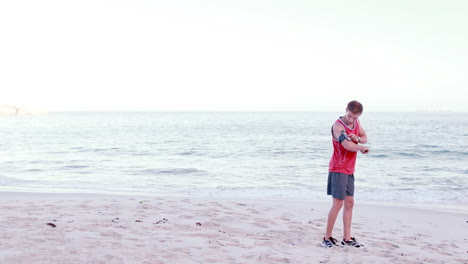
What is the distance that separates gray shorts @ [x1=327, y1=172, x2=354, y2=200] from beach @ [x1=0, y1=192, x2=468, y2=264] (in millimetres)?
680

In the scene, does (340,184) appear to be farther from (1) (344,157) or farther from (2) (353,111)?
(2) (353,111)

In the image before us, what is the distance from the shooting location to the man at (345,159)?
438 centimetres

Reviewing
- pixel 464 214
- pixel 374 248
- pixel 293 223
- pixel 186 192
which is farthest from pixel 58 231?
pixel 464 214

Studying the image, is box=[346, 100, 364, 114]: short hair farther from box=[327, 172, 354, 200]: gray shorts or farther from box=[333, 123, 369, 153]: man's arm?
box=[327, 172, 354, 200]: gray shorts

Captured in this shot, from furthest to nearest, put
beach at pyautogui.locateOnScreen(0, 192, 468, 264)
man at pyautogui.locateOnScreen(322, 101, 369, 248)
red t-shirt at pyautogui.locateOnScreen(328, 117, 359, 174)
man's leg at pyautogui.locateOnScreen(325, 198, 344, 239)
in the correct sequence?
man's leg at pyautogui.locateOnScreen(325, 198, 344, 239) → red t-shirt at pyautogui.locateOnScreen(328, 117, 359, 174) → man at pyautogui.locateOnScreen(322, 101, 369, 248) → beach at pyautogui.locateOnScreen(0, 192, 468, 264)

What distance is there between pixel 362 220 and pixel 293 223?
1.45 m

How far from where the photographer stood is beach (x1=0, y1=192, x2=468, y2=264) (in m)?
4.18

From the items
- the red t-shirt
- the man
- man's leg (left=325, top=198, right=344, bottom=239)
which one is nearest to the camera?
the man

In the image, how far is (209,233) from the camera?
17.0ft

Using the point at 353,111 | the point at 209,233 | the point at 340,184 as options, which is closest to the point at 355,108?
the point at 353,111

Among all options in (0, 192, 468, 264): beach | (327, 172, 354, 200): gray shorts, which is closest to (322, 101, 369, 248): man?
(327, 172, 354, 200): gray shorts

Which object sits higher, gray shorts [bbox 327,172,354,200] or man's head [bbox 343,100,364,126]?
man's head [bbox 343,100,364,126]

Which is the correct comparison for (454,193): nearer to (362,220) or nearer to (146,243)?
(362,220)

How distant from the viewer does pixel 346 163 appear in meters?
4.53
